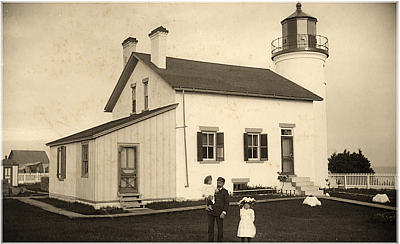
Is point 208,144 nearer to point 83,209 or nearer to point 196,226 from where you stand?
point 83,209

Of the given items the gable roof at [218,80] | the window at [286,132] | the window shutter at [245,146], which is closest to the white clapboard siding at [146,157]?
the gable roof at [218,80]

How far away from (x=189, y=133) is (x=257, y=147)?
3.28m

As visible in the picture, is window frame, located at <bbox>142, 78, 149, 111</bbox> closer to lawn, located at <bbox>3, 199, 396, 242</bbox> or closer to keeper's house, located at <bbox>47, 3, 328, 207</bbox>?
keeper's house, located at <bbox>47, 3, 328, 207</bbox>

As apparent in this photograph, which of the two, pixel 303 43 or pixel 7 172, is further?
pixel 7 172

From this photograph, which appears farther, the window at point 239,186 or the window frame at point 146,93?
the window frame at point 146,93

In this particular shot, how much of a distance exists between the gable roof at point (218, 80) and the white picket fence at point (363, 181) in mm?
4579

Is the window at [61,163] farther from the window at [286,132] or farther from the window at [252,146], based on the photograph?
the window at [286,132]

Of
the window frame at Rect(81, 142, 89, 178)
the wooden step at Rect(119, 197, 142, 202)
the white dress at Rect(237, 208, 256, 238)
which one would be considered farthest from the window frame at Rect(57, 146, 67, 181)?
the white dress at Rect(237, 208, 256, 238)

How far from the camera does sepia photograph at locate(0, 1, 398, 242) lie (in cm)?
1168

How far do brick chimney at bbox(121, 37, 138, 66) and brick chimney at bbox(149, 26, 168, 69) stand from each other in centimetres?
261

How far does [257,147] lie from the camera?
18.7 m

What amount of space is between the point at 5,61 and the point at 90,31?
290 centimetres

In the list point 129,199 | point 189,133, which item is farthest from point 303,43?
point 129,199

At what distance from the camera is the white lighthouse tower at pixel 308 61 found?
21.8m
